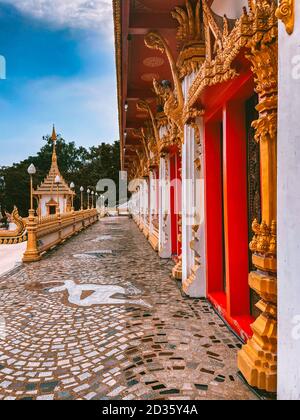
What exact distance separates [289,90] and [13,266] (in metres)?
7.46

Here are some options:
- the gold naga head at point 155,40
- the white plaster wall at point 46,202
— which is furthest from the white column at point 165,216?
the white plaster wall at point 46,202

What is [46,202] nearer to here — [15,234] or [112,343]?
[15,234]

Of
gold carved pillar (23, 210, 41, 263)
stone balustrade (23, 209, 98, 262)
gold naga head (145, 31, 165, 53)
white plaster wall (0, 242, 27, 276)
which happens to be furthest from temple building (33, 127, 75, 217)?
gold naga head (145, 31, 165, 53)

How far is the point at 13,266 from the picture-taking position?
7488 millimetres

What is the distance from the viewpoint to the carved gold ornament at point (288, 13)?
5.59ft

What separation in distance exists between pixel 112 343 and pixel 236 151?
97.9 inches

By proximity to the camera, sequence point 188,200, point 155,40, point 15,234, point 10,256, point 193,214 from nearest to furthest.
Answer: point 193,214 → point 188,200 → point 155,40 → point 10,256 → point 15,234

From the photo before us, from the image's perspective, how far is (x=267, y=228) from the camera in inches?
86.0

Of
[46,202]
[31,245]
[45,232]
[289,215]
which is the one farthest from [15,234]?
[46,202]

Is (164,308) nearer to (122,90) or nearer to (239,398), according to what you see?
(239,398)

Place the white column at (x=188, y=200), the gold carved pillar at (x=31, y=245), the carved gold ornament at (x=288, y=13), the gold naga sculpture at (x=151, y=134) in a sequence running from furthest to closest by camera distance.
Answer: the gold naga sculpture at (x=151, y=134) < the gold carved pillar at (x=31, y=245) < the white column at (x=188, y=200) < the carved gold ornament at (x=288, y=13)

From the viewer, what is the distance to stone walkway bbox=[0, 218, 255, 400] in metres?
2.27

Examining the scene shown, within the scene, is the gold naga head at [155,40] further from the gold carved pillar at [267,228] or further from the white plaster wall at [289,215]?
the white plaster wall at [289,215]

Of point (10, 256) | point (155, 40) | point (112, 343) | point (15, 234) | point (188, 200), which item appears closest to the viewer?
point (112, 343)
